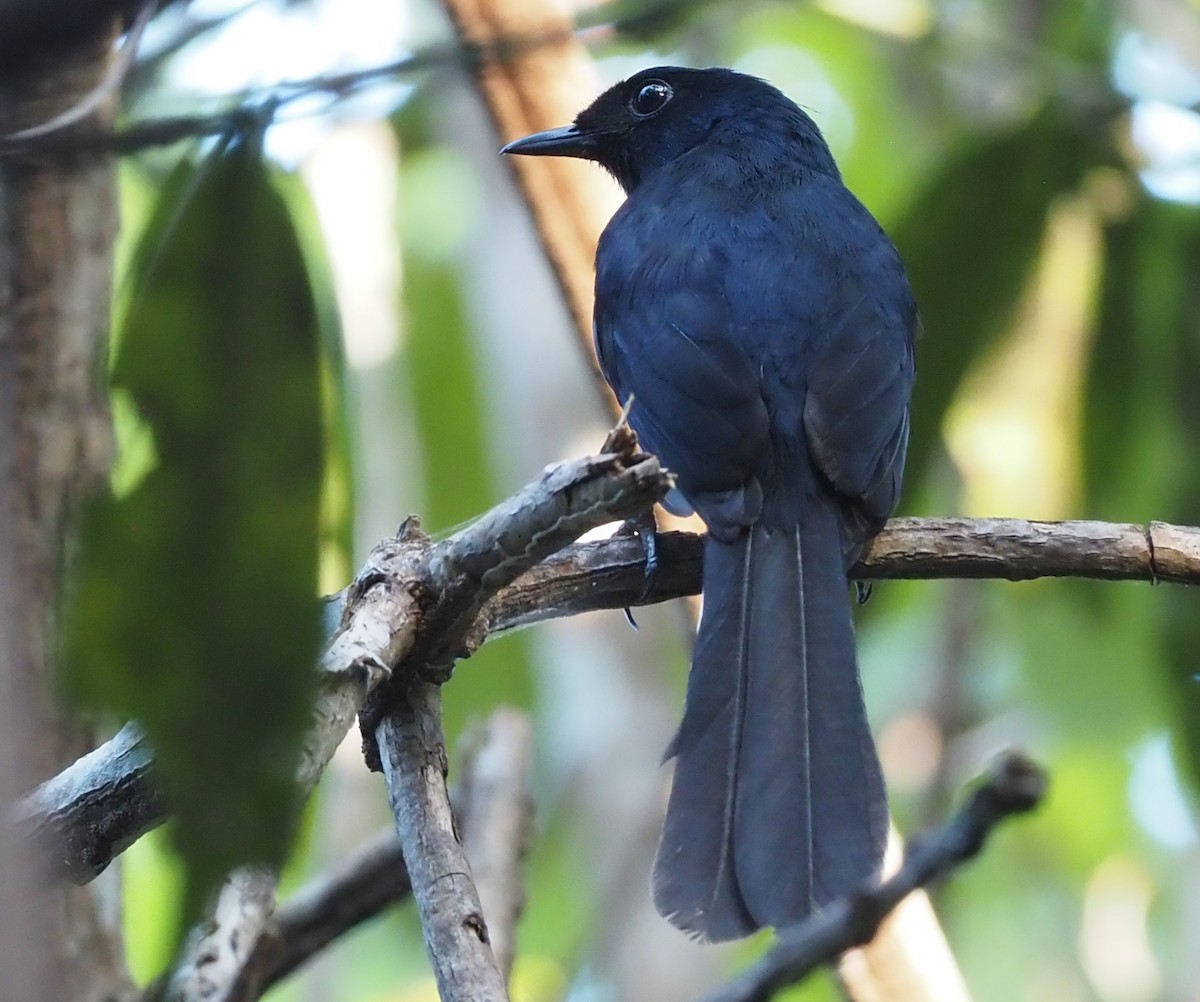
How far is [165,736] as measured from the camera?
125 centimetres

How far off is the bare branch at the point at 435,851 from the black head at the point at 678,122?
94.0 inches

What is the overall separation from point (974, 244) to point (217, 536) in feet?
8.28

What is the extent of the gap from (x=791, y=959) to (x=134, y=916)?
4.59 m

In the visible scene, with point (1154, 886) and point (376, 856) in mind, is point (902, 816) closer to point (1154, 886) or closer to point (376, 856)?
point (1154, 886)

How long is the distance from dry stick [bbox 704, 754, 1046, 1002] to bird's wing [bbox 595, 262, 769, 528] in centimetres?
174

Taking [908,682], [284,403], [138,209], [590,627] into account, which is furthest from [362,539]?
[284,403]

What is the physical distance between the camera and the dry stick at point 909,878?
1.14 meters

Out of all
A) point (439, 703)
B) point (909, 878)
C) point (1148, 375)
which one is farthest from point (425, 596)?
point (1148, 375)

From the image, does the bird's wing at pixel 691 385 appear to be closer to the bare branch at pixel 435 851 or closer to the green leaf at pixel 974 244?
the green leaf at pixel 974 244

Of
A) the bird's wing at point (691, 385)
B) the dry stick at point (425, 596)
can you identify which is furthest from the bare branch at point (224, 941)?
the bird's wing at point (691, 385)

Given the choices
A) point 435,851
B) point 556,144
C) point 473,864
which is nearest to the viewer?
point 435,851

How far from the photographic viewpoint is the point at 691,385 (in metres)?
3.22

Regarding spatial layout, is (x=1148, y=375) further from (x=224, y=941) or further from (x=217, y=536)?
(x=217, y=536)

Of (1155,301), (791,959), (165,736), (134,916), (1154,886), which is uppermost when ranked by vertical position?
(165,736)
